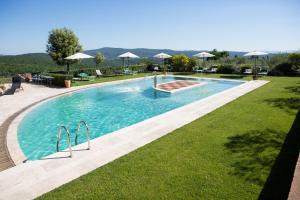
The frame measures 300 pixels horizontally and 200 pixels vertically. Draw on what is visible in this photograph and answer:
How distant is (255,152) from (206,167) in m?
1.73

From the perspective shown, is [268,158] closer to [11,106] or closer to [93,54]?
[11,106]

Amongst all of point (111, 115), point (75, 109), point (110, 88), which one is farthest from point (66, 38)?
point (111, 115)

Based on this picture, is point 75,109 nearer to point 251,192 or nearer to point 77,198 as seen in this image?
point 77,198

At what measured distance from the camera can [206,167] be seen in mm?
5488

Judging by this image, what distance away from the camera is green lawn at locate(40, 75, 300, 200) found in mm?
4535

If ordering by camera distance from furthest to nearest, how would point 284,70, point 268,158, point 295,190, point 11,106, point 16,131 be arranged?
point 284,70
point 11,106
point 16,131
point 268,158
point 295,190

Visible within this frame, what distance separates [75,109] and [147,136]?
7.01 metres

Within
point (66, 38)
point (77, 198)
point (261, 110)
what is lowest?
point (77, 198)

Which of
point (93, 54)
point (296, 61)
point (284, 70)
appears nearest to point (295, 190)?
point (284, 70)

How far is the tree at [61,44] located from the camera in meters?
24.5

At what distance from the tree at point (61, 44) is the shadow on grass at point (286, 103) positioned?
69.6 feet

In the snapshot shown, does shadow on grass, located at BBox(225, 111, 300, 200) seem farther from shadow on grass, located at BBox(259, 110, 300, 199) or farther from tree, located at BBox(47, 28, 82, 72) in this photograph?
tree, located at BBox(47, 28, 82, 72)

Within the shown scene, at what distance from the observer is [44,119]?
1124cm

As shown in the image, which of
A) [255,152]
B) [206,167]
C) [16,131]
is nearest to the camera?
[206,167]
